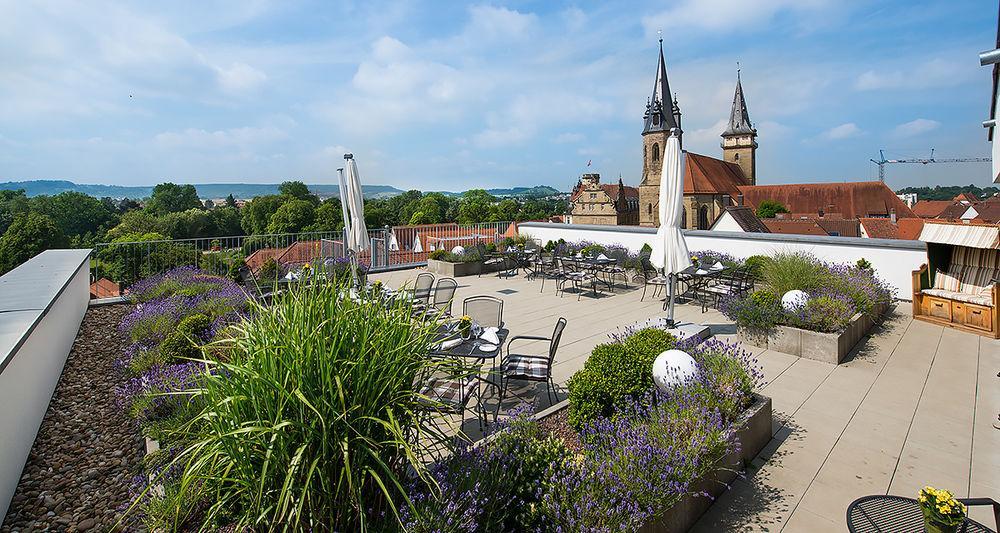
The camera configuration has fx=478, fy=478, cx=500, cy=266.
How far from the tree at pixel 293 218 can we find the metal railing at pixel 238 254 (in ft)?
145

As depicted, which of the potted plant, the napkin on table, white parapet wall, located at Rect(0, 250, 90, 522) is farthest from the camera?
the napkin on table

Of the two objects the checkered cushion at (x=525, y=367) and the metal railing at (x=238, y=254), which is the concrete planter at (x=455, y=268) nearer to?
the metal railing at (x=238, y=254)

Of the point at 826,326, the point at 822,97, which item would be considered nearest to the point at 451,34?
the point at 826,326

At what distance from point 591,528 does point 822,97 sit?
91.9 ft

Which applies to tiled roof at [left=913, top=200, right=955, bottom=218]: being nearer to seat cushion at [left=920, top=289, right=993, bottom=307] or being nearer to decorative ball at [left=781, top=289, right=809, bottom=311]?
seat cushion at [left=920, top=289, right=993, bottom=307]

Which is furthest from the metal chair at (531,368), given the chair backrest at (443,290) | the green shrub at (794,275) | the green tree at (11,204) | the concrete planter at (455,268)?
the green tree at (11,204)

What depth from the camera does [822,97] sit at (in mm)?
23500

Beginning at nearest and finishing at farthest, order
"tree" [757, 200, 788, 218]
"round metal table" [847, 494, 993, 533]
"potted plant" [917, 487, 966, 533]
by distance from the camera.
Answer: "potted plant" [917, 487, 966, 533] → "round metal table" [847, 494, 993, 533] → "tree" [757, 200, 788, 218]

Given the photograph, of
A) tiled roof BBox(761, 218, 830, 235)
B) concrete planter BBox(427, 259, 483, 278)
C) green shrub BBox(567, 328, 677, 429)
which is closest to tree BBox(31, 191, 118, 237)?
concrete planter BBox(427, 259, 483, 278)

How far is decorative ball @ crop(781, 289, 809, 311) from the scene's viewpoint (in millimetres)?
5895

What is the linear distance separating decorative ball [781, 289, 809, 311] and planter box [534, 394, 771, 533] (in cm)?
273

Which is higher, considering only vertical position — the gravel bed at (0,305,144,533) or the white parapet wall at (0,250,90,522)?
the white parapet wall at (0,250,90,522)

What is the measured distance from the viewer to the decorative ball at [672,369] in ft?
11.3

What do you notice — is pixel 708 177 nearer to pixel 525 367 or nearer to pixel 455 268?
pixel 455 268
